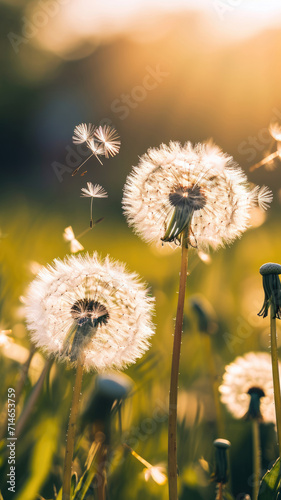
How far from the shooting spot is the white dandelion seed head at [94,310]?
0.62 metres

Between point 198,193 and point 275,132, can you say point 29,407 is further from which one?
point 275,132

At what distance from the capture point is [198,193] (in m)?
0.67

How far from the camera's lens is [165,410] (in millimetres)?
800

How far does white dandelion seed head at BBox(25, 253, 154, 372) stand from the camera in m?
0.62

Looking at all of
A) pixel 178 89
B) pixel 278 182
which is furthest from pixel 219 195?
pixel 178 89

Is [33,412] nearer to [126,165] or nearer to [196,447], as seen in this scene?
[196,447]

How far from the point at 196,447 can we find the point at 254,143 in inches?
31.6

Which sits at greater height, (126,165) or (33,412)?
(126,165)

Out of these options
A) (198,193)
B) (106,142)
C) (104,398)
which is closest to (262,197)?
(198,193)

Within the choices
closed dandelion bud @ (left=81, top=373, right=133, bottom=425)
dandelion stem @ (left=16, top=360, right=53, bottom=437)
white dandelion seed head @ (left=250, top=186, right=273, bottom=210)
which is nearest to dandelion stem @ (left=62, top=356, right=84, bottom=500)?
closed dandelion bud @ (left=81, top=373, right=133, bottom=425)

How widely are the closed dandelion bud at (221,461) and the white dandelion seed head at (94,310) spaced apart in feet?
0.44

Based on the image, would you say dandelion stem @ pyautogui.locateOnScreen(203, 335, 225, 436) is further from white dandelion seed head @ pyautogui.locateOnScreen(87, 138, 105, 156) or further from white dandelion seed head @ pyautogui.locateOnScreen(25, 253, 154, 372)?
white dandelion seed head @ pyautogui.locateOnScreen(87, 138, 105, 156)

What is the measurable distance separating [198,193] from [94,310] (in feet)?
0.66

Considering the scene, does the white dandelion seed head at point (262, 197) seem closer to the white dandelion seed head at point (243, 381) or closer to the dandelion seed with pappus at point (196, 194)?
the dandelion seed with pappus at point (196, 194)
